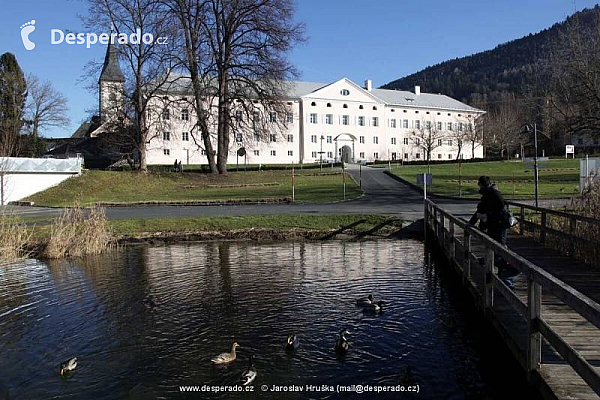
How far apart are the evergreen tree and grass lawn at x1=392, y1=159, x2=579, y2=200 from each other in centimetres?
4178

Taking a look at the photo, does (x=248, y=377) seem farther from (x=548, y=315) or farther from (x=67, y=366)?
(x=548, y=315)

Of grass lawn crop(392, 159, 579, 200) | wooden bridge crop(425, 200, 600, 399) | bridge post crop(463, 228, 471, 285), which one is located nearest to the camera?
wooden bridge crop(425, 200, 600, 399)

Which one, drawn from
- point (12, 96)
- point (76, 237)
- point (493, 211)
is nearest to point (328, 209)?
point (76, 237)

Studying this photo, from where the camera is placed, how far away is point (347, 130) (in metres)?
93.6

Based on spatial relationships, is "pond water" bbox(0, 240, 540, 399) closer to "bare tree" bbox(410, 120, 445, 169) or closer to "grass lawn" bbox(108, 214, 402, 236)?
"grass lawn" bbox(108, 214, 402, 236)

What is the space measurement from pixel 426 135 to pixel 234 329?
91.2 m

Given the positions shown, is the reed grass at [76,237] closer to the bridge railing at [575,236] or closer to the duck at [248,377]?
the duck at [248,377]

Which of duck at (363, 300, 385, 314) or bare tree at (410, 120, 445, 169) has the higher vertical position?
bare tree at (410, 120, 445, 169)

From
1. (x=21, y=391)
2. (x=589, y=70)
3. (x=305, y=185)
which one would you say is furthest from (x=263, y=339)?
(x=305, y=185)

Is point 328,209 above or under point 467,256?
under

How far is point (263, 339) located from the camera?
859 centimetres

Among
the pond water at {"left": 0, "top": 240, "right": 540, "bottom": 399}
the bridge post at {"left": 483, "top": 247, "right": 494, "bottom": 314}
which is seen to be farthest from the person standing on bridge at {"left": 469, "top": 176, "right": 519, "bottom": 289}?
the pond water at {"left": 0, "top": 240, "right": 540, "bottom": 399}

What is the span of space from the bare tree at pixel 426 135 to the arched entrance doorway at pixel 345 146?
11.2m

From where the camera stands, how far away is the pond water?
22.8 feet
